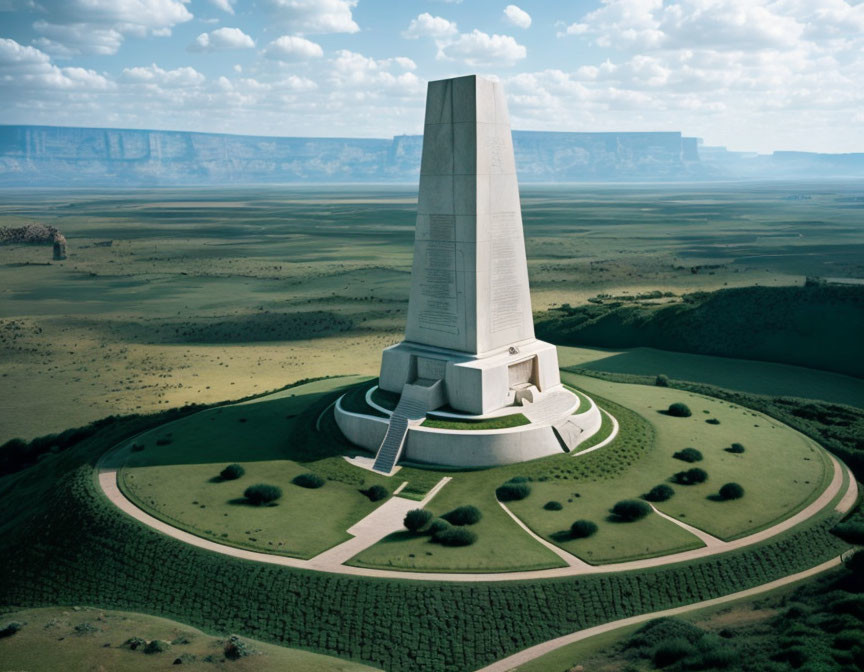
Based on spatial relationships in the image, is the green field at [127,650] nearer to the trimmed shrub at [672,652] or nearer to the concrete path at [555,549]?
the trimmed shrub at [672,652]

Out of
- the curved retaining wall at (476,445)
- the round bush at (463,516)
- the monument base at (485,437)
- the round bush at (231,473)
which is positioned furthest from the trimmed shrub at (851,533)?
the round bush at (231,473)

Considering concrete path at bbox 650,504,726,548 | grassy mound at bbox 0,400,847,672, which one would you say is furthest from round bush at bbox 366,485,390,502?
concrete path at bbox 650,504,726,548

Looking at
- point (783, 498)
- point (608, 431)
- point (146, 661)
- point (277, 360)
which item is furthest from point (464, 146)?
point (277, 360)

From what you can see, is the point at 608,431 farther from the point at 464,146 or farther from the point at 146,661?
the point at 146,661

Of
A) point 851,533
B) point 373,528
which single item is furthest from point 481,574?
point 851,533

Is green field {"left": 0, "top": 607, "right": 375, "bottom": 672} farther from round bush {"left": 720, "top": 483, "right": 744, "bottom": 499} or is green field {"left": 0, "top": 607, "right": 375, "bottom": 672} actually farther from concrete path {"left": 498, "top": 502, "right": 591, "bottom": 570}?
round bush {"left": 720, "top": 483, "right": 744, "bottom": 499}

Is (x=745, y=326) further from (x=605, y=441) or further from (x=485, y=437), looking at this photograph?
(x=485, y=437)
